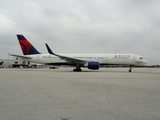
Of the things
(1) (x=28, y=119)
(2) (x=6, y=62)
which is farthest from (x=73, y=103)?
(2) (x=6, y=62)

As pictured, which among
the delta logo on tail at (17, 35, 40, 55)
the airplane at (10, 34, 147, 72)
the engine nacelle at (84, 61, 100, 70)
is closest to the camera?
the engine nacelle at (84, 61, 100, 70)

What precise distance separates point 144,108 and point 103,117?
1.37m

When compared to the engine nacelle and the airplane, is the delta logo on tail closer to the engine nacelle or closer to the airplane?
the airplane

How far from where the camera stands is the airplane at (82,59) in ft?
71.0

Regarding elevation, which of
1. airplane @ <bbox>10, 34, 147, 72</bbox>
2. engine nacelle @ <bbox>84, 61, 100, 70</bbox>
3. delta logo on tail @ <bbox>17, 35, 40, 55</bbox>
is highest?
delta logo on tail @ <bbox>17, 35, 40, 55</bbox>

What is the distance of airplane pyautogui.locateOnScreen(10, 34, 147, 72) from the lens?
21.6 m

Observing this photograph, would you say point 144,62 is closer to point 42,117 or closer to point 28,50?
point 28,50

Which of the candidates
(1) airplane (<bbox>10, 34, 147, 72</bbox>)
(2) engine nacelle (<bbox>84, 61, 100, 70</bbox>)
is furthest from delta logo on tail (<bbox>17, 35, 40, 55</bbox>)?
(2) engine nacelle (<bbox>84, 61, 100, 70</bbox>)

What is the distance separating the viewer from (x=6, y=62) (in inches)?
2308

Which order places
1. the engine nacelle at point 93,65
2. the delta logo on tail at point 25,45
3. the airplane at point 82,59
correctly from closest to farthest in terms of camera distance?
the engine nacelle at point 93,65
the airplane at point 82,59
the delta logo on tail at point 25,45

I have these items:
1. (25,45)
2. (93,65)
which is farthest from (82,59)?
(25,45)

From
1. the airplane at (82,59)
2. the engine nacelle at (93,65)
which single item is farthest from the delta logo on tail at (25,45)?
the engine nacelle at (93,65)

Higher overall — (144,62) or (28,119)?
(144,62)

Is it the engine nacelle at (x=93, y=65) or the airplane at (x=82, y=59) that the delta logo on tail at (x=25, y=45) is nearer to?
the airplane at (x=82, y=59)
